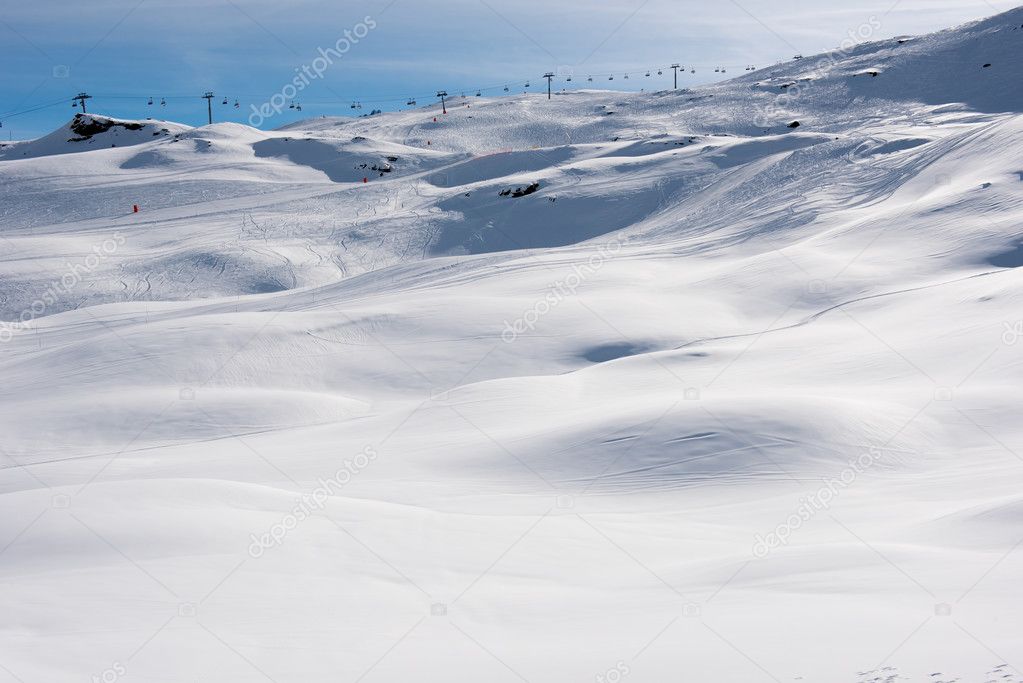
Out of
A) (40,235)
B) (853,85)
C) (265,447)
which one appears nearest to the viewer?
(265,447)

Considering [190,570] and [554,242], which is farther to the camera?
[554,242]

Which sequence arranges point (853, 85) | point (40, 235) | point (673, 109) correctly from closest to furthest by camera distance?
1. point (40, 235)
2. point (853, 85)
3. point (673, 109)

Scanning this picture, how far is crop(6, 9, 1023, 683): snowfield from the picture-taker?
5.09 metres

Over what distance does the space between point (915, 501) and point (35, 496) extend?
8634mm

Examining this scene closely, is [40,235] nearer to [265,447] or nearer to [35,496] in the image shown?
[265,447]

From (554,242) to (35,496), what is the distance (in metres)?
31.0

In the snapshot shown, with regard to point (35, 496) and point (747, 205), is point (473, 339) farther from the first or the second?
point (747, 205)

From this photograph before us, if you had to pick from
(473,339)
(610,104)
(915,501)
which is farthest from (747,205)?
Answer: (610,104)

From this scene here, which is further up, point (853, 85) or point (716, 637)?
point (853, 85)

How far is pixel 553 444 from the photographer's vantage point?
35.2 ft

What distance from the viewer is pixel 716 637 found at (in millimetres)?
4898

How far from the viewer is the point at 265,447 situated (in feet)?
42.0

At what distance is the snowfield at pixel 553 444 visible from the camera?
5090 mm

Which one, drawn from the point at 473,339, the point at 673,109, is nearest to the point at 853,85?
the point at 673,109
